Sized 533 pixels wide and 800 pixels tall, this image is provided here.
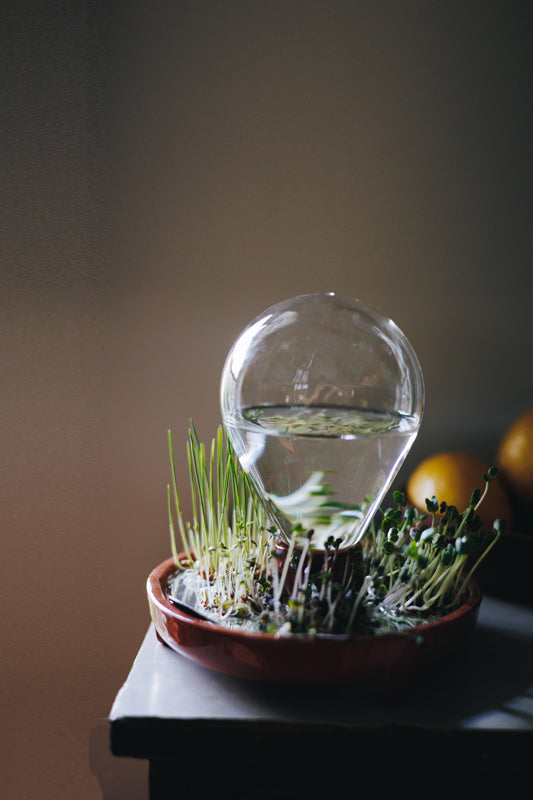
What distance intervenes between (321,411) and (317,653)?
19 centimetres

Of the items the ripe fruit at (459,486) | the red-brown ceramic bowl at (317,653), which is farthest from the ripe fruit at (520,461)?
the red-brown ceramic bowl at (317,653)

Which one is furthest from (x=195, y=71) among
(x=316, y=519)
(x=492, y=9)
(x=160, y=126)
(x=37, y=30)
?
(x=316, y=519)

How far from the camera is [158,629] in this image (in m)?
0.47

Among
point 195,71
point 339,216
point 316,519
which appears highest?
point 195,71

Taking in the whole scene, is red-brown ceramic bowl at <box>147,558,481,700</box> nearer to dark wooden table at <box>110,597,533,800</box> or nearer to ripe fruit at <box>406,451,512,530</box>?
dark wooden table at <box>110,597,533,800</box>

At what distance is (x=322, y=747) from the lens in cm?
39

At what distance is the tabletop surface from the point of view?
395mm

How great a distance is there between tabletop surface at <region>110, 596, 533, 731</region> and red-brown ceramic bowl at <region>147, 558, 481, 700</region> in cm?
2

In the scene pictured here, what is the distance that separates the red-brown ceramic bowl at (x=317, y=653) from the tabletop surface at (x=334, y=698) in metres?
0.02

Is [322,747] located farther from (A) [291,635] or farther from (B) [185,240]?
(B) [185,240]

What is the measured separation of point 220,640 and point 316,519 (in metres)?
0.12

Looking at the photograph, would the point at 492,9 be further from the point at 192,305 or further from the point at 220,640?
the point at 220,640

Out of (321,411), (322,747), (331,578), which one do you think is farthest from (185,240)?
(322,747)

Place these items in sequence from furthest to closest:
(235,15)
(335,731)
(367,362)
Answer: (235,15), (367,362), (335,731)
